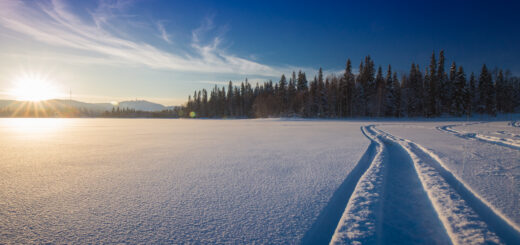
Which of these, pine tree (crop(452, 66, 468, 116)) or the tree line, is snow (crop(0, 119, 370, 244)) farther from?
pine tree (crop(452, 66, 468, 116))

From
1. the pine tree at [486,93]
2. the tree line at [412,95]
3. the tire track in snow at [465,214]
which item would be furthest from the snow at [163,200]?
the pine tree at [486,93]

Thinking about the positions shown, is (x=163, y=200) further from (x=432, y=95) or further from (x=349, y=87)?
(x=432, y=95)

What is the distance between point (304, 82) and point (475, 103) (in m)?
34.8

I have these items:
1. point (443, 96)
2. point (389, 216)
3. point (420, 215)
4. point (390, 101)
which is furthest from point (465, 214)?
point (443, 96)

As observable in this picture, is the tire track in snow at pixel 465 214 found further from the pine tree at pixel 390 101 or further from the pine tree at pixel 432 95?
the pine tree at pixel 432 95

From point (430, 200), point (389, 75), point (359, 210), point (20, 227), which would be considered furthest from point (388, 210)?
point (389, 75)

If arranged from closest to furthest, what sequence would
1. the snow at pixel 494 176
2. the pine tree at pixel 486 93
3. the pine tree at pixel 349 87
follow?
the snow at pixel 494 176 < the pine tree at pixel 486 93 < the pine tree at pixel 349 87

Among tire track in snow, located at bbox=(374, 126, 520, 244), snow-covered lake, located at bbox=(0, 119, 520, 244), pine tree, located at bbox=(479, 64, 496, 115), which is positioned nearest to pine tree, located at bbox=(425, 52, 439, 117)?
pine tree, located at bbox=(479, 64, 496, 115)

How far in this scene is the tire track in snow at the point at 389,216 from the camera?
1.68m

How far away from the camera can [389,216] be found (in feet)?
6.75

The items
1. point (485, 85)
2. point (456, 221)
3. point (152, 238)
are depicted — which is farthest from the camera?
point (485, 85)

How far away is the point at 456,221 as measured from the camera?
188 cm

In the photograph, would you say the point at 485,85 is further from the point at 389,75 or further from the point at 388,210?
the point at 388,210

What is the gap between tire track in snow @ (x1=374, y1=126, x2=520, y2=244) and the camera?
5.44ft
